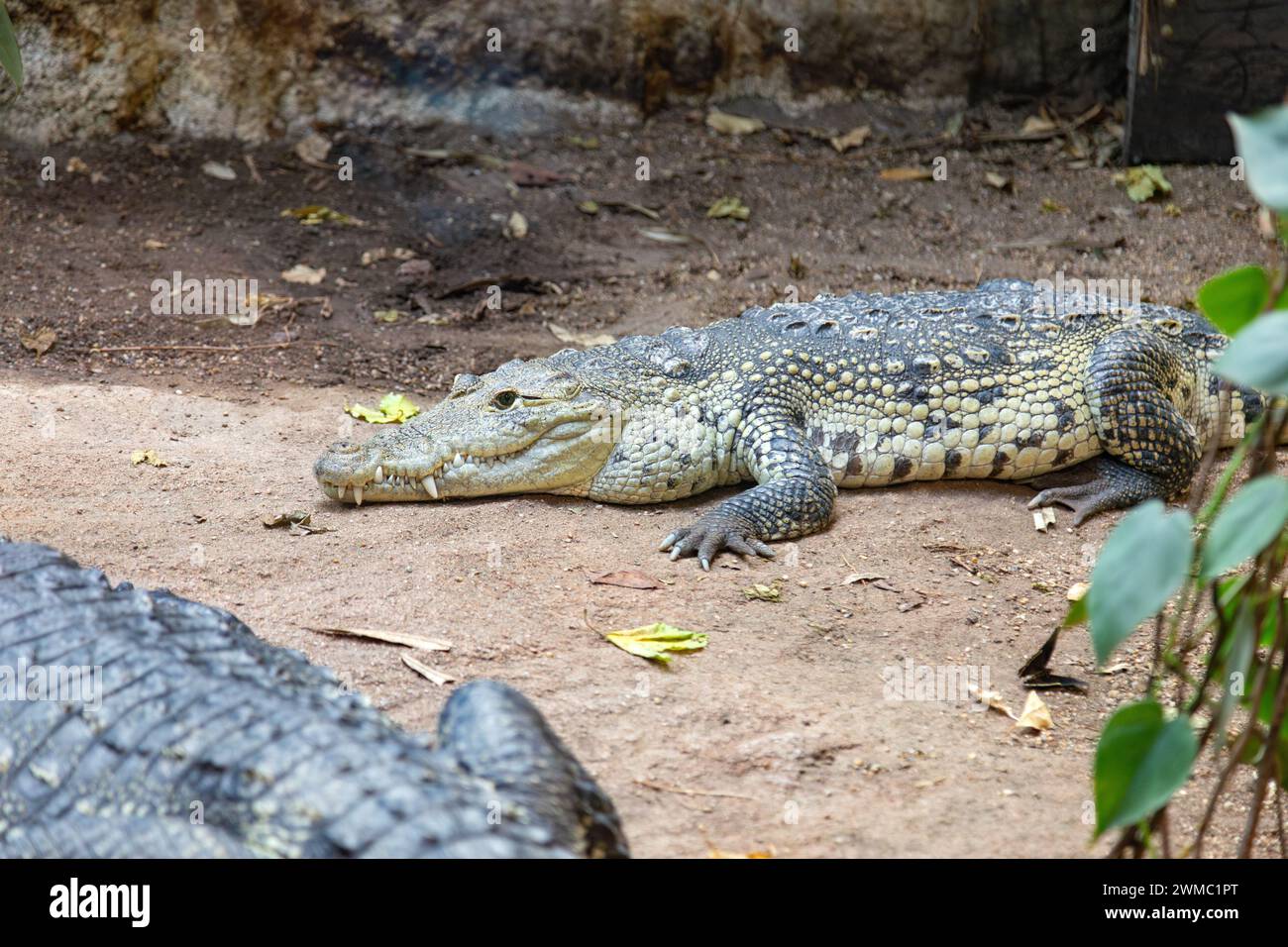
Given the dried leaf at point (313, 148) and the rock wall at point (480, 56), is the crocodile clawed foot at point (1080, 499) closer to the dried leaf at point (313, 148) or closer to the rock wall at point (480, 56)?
the rock wall at point (480, 56)

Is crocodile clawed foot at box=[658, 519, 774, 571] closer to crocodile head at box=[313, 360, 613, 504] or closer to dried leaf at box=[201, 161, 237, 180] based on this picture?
crocodile head at box=[313, 360, 613, 504]

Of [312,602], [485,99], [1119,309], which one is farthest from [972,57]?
[312,602]

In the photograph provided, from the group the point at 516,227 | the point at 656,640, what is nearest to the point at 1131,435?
the point at 656,640

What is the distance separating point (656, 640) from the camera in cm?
412

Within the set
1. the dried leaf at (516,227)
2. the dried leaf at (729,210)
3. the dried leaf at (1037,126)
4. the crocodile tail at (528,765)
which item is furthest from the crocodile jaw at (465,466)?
the dried leaf at (1037,126)

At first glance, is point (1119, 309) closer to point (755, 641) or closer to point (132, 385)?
point (755, 641)

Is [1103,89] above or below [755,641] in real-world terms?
above

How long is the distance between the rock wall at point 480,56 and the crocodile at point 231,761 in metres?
6.23

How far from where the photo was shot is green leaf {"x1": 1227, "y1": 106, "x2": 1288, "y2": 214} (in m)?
1.67

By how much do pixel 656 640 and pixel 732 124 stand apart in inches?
248

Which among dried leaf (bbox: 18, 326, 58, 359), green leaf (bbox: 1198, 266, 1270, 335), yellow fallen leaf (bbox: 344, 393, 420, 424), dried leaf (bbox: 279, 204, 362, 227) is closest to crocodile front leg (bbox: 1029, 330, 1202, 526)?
yellow fallen leaf (bbox: 344, 393, 420, 424)

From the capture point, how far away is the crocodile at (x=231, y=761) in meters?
2.25
